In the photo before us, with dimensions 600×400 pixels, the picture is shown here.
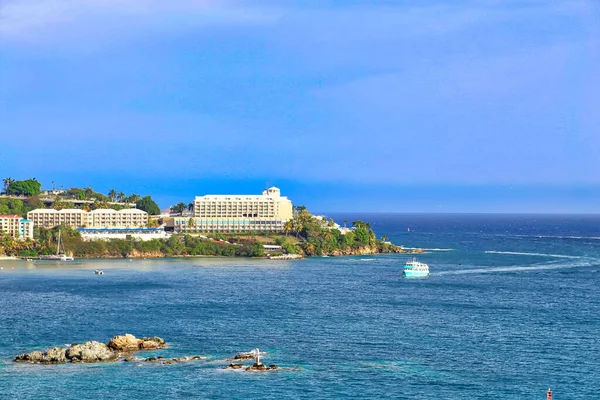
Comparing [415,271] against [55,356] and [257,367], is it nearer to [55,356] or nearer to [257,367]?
[257,367]

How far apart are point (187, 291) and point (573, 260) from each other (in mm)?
75691

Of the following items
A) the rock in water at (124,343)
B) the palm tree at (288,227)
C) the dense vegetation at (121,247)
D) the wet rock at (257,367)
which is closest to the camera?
the wet rock at (257,367)

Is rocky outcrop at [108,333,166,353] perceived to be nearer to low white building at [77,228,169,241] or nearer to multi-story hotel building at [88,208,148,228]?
low white building at [77,228,169,241]

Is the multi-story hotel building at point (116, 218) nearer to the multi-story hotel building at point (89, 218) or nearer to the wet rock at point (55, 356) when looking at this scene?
the multi-story hotel building at point (89, 218)

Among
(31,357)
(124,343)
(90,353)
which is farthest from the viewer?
A: (124,343)

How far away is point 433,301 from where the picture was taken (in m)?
91.7

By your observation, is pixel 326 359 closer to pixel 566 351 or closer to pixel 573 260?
pixel 566 351

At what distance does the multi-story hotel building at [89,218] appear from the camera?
186m

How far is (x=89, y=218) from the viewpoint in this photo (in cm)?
19088

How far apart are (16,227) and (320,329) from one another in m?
114

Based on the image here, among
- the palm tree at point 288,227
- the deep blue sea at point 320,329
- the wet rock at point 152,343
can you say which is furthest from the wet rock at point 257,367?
the palm tree at point 288,227

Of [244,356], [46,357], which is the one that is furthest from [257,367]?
[46,357]

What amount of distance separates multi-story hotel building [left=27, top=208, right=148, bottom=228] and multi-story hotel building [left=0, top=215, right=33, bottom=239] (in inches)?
439

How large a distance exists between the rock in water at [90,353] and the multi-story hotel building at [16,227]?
114854 mm
